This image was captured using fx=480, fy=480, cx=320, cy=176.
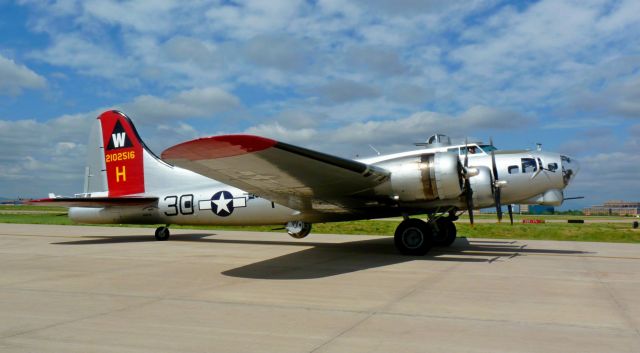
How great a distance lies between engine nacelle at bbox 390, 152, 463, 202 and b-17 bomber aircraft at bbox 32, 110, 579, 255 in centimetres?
2

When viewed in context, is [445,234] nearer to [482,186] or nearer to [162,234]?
[482,186]

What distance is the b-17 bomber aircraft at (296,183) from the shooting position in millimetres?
9703

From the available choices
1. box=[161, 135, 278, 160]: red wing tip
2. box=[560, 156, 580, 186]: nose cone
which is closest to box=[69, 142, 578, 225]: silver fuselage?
box=[560, 156, 580, 186]: nose cone

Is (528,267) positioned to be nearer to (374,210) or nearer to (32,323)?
(374,210)

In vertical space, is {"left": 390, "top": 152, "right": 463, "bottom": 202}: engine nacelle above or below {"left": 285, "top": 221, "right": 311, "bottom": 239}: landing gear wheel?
above

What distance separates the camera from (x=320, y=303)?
22.0 ft

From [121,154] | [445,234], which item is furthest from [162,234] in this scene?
[445,234]

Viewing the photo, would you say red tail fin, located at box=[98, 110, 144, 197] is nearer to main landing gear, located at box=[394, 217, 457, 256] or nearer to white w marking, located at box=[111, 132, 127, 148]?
white w marking, located at box=[111, 132, 127, 148]

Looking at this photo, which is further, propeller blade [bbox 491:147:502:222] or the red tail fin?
the red tail fin

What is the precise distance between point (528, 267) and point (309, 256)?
5.20 m

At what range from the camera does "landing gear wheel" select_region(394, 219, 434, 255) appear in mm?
12242

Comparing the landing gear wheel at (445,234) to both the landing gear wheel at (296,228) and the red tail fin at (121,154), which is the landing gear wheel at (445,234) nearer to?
the landing gear wheel at (296,228)

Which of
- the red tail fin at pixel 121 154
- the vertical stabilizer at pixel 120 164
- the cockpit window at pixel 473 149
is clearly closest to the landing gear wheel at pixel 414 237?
the cockpit window at pixel 473 149

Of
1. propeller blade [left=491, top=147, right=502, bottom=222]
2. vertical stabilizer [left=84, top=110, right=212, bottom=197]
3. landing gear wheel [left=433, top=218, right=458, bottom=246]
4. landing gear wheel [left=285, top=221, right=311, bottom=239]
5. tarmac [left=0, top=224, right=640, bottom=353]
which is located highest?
vertical stabilizer [left=84, top=110, right=212, bottom=197]
